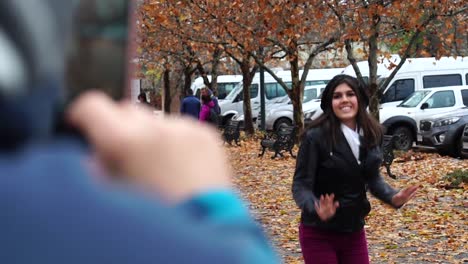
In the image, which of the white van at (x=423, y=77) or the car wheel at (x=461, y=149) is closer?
the car wheel at (x=461, y=149)

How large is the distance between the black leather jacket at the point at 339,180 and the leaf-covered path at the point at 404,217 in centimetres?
70

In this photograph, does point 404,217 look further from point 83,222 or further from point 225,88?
point 225,88

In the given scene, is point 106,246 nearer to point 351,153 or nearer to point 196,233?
point 196,233

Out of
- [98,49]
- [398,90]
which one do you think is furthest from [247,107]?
[98,49]

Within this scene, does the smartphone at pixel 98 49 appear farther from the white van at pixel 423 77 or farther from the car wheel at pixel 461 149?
the white van at pixel 423 77

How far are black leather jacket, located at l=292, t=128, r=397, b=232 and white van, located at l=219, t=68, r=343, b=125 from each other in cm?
3166

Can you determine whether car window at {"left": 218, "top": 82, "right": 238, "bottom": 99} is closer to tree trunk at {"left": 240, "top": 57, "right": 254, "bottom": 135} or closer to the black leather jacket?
tree trunk at {"left": 240, "top": 57, "right": 254, "bottom": 135}

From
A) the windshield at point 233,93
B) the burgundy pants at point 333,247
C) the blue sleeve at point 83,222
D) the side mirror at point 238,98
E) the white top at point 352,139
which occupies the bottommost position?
the burgundy pants at point 333,247

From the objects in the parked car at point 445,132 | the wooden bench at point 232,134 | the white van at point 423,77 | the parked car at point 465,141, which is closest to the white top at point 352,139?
the parked car at point 465,141

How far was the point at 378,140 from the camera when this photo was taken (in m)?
5.05

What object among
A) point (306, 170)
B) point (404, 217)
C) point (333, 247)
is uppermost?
point (306, 170)

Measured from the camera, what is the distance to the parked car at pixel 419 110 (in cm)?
2295

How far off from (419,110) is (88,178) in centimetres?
2298

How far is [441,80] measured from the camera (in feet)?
90.0
